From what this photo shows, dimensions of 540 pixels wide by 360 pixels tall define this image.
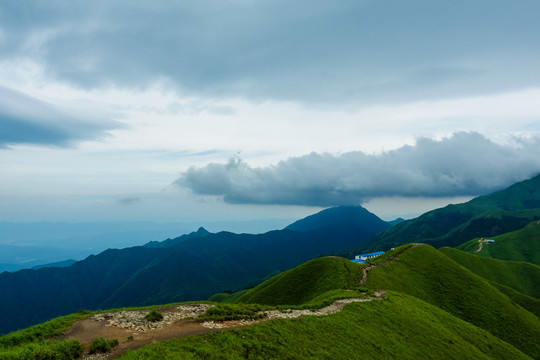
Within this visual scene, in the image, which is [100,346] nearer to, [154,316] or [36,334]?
[36,334]

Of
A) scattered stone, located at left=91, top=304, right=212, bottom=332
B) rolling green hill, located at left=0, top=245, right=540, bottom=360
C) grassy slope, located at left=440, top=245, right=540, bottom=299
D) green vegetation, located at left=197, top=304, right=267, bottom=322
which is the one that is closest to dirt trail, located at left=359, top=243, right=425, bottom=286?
rolling green hill, located at left=0, top=245, right=540, bottom=360

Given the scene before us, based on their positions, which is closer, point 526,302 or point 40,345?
point 40,345

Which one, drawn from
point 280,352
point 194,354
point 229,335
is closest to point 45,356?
point 194,354

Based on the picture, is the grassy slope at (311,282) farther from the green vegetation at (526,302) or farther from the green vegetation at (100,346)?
the green vegetation at (526,302)

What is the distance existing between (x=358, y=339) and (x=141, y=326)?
22640mm

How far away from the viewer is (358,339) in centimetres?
3012

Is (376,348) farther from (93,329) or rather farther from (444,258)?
(444,258)

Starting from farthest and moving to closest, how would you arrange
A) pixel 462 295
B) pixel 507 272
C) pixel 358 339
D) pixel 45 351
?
1. pixel 507 272
2. pixel 462 295
3. pixel 358 339
4. pixel 45 351

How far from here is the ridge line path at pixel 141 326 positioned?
21.6 metres

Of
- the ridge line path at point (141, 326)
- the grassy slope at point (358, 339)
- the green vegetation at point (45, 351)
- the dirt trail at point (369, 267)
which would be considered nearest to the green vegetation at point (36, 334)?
the ridge line path at point (141, 326)

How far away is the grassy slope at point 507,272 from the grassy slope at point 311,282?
80.3m

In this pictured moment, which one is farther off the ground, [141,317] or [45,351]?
[45,351]

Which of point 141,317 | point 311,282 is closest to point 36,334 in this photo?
point 141,317

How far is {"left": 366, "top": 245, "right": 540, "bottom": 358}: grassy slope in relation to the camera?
6006cm
